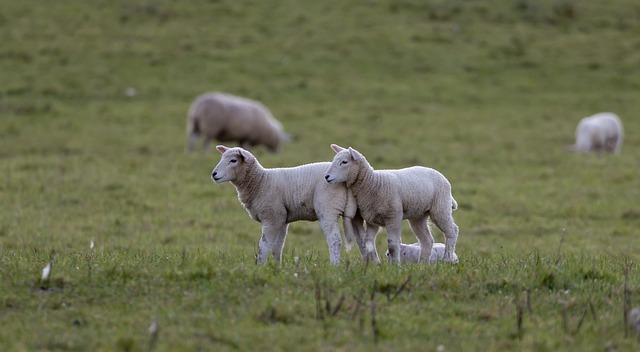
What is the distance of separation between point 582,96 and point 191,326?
24.9 m

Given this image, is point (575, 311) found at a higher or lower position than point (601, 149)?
higher

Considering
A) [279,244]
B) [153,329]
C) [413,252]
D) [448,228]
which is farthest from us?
[413,252]

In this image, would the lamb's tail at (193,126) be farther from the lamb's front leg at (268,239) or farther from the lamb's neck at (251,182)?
the lamb's front leg at (268,239)

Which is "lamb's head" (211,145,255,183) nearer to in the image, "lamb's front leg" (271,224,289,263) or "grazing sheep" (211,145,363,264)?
"grazing sheep" (211,145,363,264)

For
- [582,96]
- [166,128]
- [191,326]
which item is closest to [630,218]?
[191,326]

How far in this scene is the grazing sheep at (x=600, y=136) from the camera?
74.6ft

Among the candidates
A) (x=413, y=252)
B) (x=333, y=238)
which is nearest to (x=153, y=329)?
(x=333, y=238)

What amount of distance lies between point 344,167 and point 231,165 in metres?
1.07

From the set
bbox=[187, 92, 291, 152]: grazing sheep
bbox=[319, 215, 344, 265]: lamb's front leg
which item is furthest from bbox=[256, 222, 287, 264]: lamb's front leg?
bbox=[187, 92, 291, 152]: grazing sheep

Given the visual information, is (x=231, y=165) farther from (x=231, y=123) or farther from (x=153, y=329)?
(x=231, y=123)

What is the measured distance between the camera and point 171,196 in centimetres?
1551

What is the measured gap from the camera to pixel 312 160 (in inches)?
751

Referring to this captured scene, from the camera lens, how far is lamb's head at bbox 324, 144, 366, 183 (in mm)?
8227

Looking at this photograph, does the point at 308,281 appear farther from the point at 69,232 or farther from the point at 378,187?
the point at 69,232
